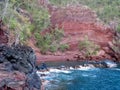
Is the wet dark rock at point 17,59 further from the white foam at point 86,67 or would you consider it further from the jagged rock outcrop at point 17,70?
the white foam at point 86,67

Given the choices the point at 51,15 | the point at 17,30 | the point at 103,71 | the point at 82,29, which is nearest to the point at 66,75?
the point at 103,71

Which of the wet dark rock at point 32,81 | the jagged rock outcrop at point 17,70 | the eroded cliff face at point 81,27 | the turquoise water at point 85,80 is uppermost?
the eroded cliff face at point 81,27

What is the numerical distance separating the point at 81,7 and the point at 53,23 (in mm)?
8017

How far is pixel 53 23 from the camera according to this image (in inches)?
3246

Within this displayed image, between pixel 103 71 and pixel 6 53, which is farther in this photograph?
pixel 103 71

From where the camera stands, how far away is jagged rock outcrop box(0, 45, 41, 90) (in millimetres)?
28312

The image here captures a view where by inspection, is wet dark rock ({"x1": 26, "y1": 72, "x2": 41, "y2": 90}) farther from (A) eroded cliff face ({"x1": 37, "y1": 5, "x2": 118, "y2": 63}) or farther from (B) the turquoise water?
(A) eroded cliff face ({"x1": 37, "y1": 5, "x2": 118, "y2": 63})

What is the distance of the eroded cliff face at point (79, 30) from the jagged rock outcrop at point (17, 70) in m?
33.2

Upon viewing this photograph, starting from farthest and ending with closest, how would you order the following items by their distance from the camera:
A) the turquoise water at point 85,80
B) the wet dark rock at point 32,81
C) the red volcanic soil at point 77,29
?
the red volcanic soil at point 77,29 < the turquoise water at point 85,80 < the wet dark rock at point 32,81

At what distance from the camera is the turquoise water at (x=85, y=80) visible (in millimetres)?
41406

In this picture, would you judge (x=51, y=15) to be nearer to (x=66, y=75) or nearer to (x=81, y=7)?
(x=81, y=7)

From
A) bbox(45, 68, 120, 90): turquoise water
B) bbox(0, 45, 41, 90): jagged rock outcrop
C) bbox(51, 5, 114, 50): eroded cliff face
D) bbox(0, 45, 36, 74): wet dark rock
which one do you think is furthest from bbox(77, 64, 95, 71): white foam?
bbox(0, 45, 36, 74): wet dark rock

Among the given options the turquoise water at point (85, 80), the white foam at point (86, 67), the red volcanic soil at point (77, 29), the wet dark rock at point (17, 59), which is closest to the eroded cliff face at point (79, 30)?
the red volcanic soil at point (77, 29)

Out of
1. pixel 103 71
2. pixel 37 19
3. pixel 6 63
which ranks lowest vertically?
pixel 103 71
